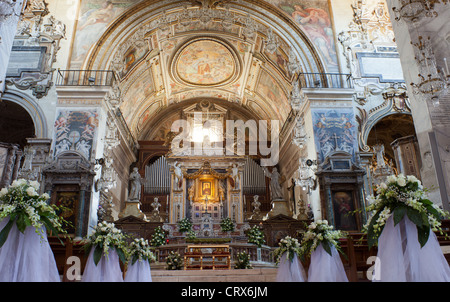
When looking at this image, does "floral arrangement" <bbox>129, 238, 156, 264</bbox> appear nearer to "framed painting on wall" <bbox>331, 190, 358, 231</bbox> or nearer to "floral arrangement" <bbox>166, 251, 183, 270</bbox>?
"floral arrangement" <bbox>166, 251, 183, 270</bbox>

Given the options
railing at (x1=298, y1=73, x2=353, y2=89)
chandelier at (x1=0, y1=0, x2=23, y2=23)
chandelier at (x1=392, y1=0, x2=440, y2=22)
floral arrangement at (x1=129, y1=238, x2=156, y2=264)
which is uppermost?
railing at (x1=298, y1=73, x2=353, y2=89)

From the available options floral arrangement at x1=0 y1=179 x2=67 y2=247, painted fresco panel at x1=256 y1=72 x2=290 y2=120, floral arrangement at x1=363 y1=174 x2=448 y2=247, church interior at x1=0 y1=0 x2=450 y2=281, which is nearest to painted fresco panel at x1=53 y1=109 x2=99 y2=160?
church interior at x1=0 y1=0 x2=450 y2=281

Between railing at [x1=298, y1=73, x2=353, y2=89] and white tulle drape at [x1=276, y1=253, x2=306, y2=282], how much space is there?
10.1m

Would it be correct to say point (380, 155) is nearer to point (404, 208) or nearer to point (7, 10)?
point (404, 208)

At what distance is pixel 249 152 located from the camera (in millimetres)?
22797

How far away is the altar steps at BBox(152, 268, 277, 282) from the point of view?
8002 millimetres

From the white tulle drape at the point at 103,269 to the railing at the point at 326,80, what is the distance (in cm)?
1205

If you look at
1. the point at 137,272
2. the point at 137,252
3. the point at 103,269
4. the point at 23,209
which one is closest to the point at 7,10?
the point at 23,209

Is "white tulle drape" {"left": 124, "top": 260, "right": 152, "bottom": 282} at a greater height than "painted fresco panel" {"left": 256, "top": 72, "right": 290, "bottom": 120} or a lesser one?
lesser

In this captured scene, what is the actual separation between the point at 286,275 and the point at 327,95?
9.91 m

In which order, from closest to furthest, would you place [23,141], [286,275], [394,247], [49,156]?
[394,247] → [286,275] → [49,156] → [23,141]

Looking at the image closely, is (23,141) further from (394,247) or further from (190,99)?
(394,247)

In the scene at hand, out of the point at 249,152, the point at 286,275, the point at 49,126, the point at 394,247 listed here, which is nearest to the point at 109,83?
the point at 49,126

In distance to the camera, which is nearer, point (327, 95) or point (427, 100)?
point (427, 100)
